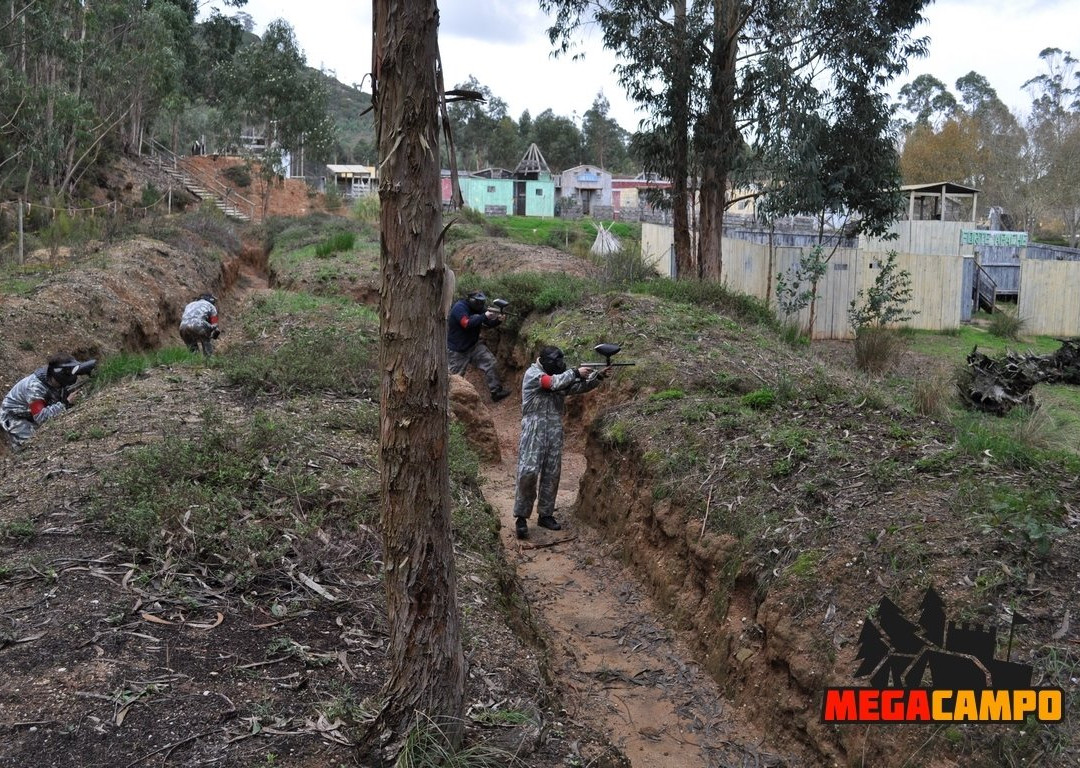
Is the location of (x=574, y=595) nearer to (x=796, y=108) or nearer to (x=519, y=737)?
(x=519, y=737)

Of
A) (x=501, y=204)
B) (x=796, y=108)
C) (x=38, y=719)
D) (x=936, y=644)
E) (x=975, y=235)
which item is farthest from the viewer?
(x=501, y=204)

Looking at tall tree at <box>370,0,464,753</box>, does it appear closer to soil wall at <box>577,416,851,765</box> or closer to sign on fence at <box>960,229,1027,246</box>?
soil wall at <box>577,416,851,765</box>

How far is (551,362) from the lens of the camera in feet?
30.1

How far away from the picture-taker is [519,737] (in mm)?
3986

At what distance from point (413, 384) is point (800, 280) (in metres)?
17.7

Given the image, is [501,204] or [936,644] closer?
[936,644]

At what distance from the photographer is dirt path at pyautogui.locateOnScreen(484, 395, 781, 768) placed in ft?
18.6

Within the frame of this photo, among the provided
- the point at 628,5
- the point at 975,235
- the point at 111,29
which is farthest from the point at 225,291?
the point at 975,235

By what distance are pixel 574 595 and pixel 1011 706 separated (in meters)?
4.20

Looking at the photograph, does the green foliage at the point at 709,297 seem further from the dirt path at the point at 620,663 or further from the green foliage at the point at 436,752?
the green foliage at the point at 436,752

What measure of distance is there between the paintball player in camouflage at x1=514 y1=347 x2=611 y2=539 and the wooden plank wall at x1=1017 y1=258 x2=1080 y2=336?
67.0 feet

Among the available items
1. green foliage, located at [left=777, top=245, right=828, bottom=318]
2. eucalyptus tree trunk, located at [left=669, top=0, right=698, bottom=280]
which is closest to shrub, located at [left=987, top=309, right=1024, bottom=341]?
green foliage, located at [left=777, top=245, right=828, bottom=318]

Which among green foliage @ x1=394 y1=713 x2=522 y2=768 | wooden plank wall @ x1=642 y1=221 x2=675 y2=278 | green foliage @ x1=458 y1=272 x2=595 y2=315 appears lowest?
green foliage @ x1=394 y1=713 x2=522 y2=768

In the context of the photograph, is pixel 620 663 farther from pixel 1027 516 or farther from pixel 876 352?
pixel 876 352
